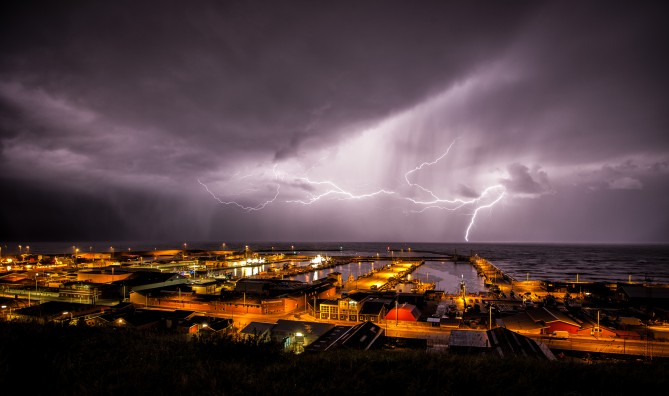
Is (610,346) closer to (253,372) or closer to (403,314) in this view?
(403,314)

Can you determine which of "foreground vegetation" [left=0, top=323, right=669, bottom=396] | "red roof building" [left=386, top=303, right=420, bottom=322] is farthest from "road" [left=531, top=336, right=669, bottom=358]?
"foreground vegetation" [left=0, top=323, right=669, bottom=396]

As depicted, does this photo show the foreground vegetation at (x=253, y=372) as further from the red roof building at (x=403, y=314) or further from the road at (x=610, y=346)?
the red roof building at (x=403, y=314)

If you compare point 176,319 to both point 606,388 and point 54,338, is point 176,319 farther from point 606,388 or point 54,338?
point 606,388

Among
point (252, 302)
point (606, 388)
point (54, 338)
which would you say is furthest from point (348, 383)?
point (252, 302)

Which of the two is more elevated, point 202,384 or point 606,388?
point 202,384

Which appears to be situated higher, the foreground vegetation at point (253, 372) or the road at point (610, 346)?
the foreground vegetation at point (253, 372)

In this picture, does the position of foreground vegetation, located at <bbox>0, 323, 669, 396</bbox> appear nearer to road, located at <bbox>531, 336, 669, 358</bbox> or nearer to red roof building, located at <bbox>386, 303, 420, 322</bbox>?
road, located at <bbox>531, 336, 669, 358</bbox>

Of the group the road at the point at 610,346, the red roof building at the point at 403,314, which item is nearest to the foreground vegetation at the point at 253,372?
the road at the point at 610,346

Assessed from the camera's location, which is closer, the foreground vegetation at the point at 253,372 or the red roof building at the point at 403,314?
the foreground vegetation at the point at 253,372
